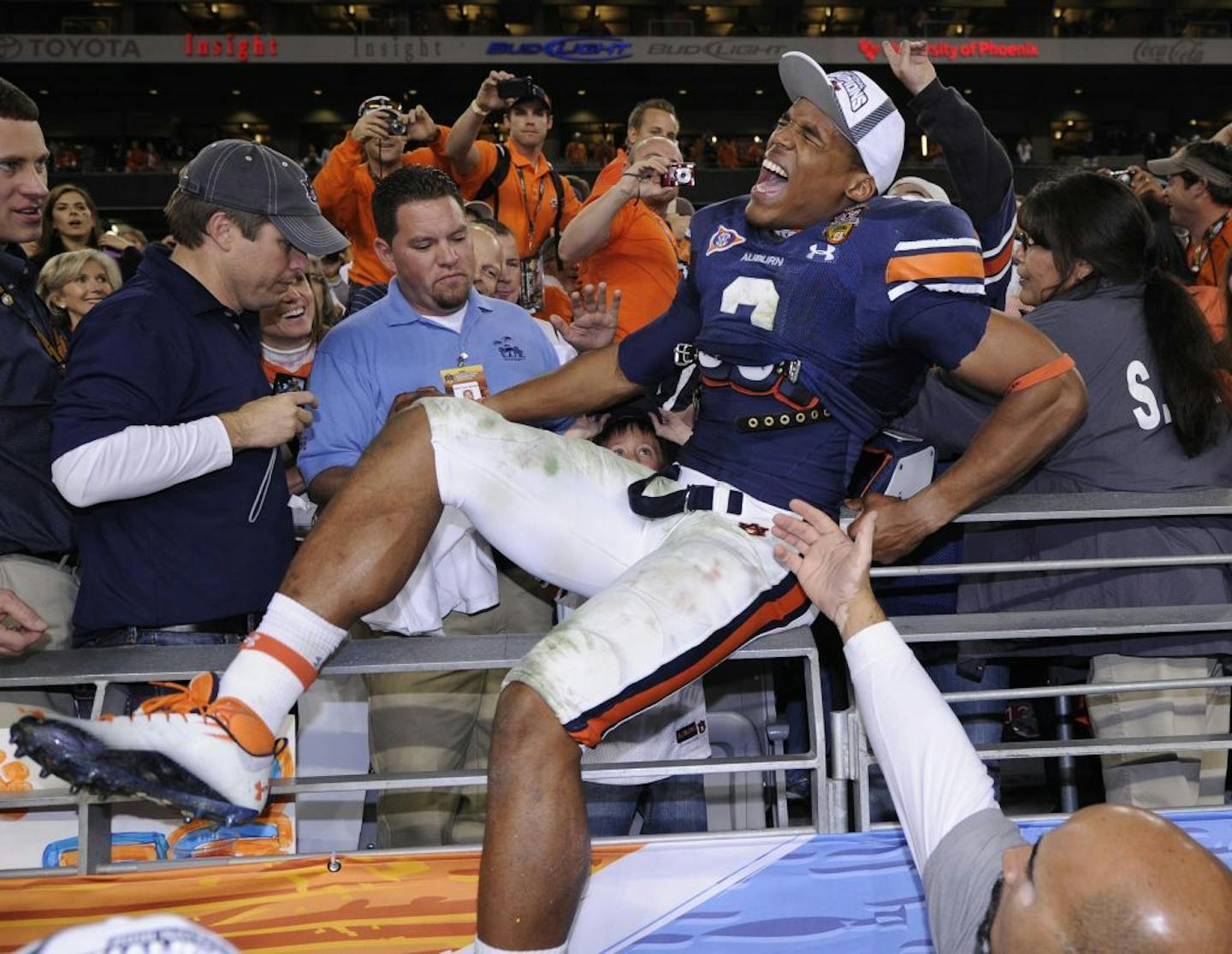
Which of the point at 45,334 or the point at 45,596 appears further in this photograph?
the point at 45,334

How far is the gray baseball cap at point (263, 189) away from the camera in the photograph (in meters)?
3.00

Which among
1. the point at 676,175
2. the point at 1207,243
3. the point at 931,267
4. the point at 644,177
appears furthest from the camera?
the point at 1207,243

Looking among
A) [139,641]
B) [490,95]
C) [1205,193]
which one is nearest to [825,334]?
[139,641]

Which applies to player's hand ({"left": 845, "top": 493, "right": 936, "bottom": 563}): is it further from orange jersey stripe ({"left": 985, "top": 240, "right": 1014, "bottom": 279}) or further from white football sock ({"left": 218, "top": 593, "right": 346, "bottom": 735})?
white football sock ({"left": 218, "top": 593, "right": 346, "bottom": 735})

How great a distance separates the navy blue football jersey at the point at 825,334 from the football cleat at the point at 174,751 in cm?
112

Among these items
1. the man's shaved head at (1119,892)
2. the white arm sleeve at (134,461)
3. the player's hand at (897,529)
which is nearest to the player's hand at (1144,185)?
the player's hand at (897,529)

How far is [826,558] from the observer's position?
2387mm

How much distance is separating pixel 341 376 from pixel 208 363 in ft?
1.84

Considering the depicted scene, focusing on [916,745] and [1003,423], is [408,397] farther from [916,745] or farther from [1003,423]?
[916,745]

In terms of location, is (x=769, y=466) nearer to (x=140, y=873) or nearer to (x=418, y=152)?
(x=140, y=873)

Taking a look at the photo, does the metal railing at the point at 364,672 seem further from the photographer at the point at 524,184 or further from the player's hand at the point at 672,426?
the photographer at the point at 524,184

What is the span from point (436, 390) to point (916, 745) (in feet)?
6.18

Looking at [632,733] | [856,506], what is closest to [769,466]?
[856,506]

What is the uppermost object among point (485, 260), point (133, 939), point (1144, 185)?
point (1144, 185)
